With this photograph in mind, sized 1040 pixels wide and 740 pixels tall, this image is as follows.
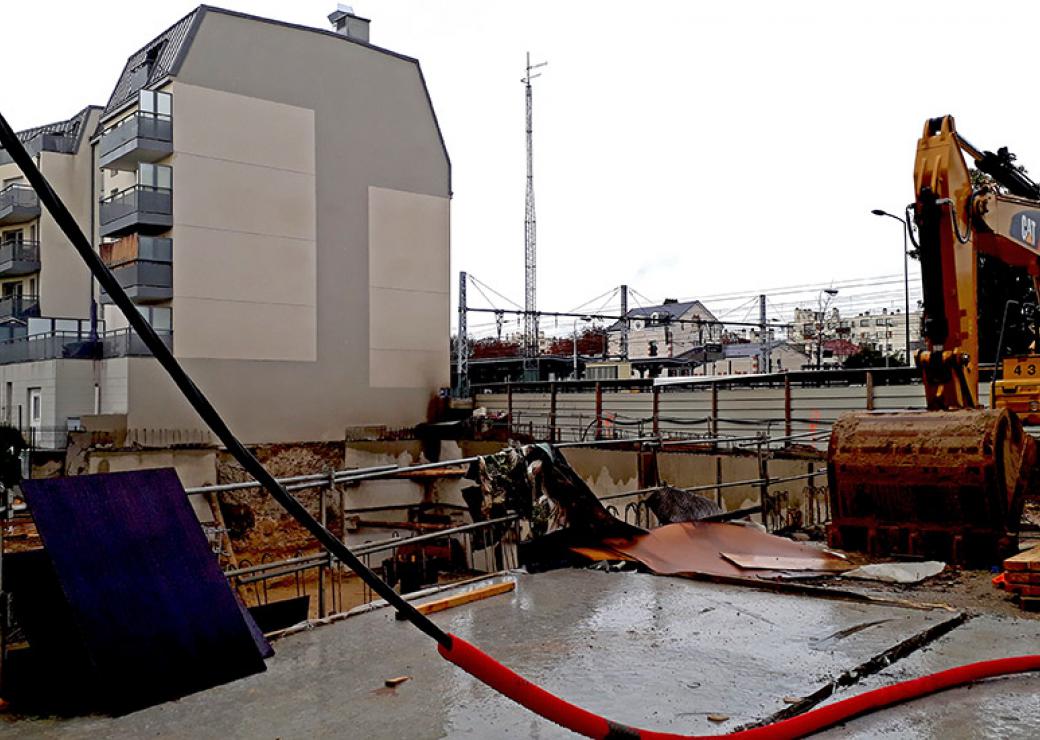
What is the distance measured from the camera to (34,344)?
97.5 ft

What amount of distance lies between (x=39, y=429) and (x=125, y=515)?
27277mm

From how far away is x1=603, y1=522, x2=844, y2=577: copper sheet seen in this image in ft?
25.0

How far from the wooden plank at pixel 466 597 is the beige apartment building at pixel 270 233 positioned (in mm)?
21450

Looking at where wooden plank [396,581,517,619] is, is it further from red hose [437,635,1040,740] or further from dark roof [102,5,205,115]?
dark roof [102,5,205,115]

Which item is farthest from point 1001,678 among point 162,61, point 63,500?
point 162,61

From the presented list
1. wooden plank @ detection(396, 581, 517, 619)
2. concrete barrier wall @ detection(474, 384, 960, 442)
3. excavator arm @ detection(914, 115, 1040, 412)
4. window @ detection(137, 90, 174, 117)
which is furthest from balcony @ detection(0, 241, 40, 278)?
excavator arm @ detection(914, 115, 1040, 412)

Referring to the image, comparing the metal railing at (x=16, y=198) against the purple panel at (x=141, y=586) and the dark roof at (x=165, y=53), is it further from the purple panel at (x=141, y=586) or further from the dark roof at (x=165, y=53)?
the purple panel at (x=141, y=586)

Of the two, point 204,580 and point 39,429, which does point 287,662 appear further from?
point 39,429

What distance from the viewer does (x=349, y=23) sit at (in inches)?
1234

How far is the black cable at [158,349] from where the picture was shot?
1.92 metres

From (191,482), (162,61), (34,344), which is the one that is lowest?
(191,482)

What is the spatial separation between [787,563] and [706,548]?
29.7 inches

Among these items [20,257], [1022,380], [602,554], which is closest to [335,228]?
[20,257]

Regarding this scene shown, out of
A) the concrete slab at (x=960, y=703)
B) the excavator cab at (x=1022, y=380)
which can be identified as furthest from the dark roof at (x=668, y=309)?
the concrete slab at (x=960, y=703)
